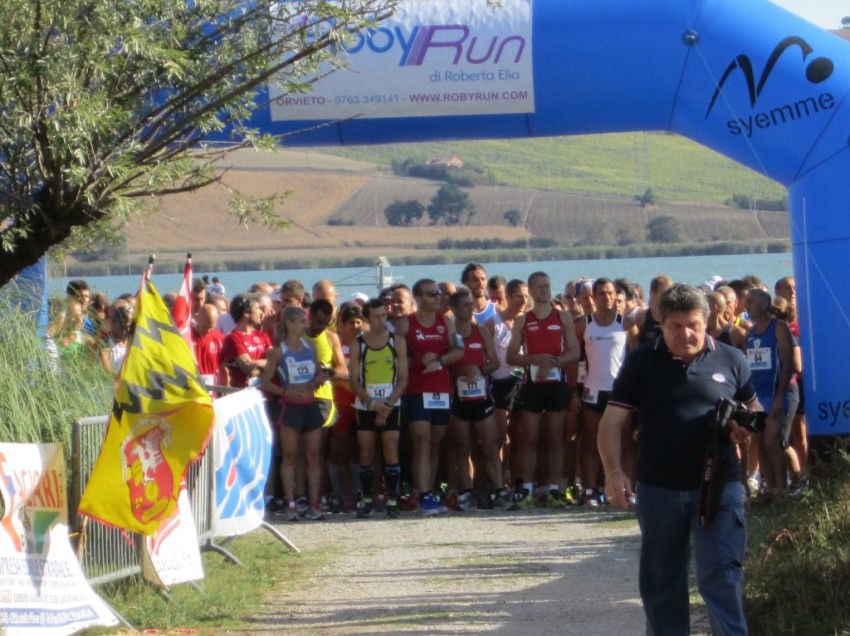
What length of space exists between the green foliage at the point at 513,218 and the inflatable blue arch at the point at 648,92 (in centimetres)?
3796

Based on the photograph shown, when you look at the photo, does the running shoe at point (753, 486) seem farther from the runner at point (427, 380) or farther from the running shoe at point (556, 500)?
the runner at point (427, 380)

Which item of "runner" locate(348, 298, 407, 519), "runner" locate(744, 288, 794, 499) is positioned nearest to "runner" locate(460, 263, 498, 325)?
"runner" locate(348, 298, 407, 519)

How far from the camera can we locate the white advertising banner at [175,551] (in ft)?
23.4

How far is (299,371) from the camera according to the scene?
36.1 feet

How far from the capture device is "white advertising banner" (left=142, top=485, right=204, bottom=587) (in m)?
7.12

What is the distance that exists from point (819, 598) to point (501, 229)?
39.6m

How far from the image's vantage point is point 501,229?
45.5 m

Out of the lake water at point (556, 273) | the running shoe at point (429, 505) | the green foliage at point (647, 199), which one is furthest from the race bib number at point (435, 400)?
the green foliage at point (647, 199)

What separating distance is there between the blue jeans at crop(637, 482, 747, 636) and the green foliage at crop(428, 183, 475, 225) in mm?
36506

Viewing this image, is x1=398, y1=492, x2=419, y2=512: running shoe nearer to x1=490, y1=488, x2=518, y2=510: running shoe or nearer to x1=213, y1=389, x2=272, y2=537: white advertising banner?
x1=490, y1=488, x2=518, y2=510: running shoe

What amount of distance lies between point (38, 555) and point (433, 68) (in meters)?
4.80

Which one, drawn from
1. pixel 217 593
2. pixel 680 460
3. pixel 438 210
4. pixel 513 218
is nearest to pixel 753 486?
pixel 217 593

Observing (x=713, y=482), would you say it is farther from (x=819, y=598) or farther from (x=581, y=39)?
(x=581, y=39)

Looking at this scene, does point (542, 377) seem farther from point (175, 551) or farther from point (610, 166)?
point (610, 166)
